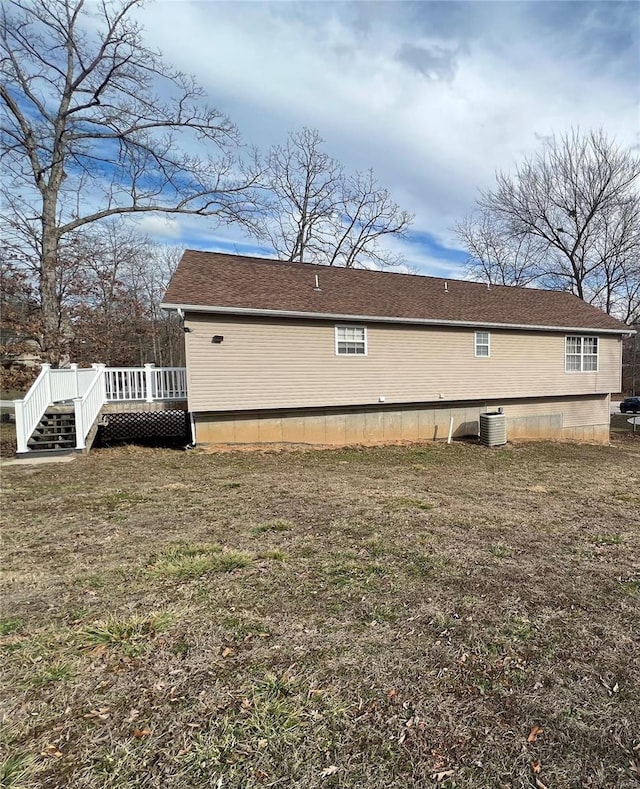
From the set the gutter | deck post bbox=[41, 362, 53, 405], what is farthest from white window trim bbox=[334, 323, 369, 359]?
deck post bbox=[41, 362, 53, 405]

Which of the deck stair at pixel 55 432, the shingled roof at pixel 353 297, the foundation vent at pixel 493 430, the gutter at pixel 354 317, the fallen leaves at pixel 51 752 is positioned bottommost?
the foundation vent at pixel 493 430

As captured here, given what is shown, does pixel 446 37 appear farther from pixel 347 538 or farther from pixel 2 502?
pixel 2 502

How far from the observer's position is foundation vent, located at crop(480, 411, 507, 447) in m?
12.6

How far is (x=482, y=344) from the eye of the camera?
13.4 meters

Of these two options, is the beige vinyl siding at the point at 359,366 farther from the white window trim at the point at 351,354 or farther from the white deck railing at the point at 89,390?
the white deck railing at the point at 89,390

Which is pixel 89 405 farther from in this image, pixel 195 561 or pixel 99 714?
pixel 99 714

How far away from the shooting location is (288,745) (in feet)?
5.91

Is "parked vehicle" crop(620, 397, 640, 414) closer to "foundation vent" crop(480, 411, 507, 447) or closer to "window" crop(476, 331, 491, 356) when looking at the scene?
"window" crop(476, 331, 491, 356)

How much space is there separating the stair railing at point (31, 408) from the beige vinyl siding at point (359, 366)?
10.7 feet

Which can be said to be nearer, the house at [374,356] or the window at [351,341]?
the house at [374,356]

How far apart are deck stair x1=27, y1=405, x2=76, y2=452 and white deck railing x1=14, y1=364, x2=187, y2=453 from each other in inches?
7.4

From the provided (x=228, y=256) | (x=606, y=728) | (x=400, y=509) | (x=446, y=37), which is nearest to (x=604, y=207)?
(x=446, y=37)

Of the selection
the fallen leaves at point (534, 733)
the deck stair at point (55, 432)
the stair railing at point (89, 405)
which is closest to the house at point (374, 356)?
the stair railing at point (89, 405)

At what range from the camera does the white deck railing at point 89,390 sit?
8555 millimetres
